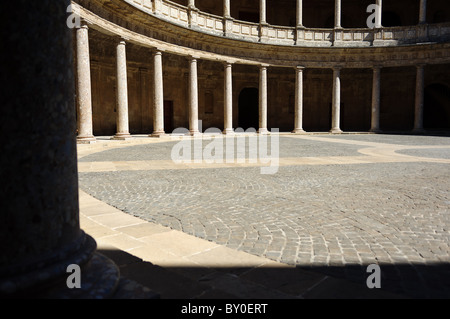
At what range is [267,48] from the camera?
2383 centimetres

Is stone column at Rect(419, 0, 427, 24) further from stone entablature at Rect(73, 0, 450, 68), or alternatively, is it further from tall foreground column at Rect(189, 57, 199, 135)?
tall foreground column at Rect(189, 57, 199, 135)

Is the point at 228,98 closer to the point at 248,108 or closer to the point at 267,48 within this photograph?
the point at 267,48

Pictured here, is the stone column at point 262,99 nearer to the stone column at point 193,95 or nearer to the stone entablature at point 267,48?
the stone entablature at point 267,48

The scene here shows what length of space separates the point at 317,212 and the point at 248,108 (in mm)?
25431

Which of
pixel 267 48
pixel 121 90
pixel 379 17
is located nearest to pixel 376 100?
pixel 379 17

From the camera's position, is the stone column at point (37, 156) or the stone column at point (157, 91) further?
the stone column at point (157, 91)

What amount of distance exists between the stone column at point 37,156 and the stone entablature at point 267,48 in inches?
599

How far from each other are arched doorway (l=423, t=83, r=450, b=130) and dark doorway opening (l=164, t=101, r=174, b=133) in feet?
A: 70.6

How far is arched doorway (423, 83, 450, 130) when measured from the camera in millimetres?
28203

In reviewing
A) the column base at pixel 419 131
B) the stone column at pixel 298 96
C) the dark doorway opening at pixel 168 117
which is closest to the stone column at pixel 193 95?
the dark doorway opening at pixel 168 117

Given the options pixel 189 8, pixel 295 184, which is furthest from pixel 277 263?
pixel 189 8

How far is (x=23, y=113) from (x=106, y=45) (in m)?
20.6

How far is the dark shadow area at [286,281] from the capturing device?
2.39 meters

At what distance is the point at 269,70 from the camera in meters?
29.1
